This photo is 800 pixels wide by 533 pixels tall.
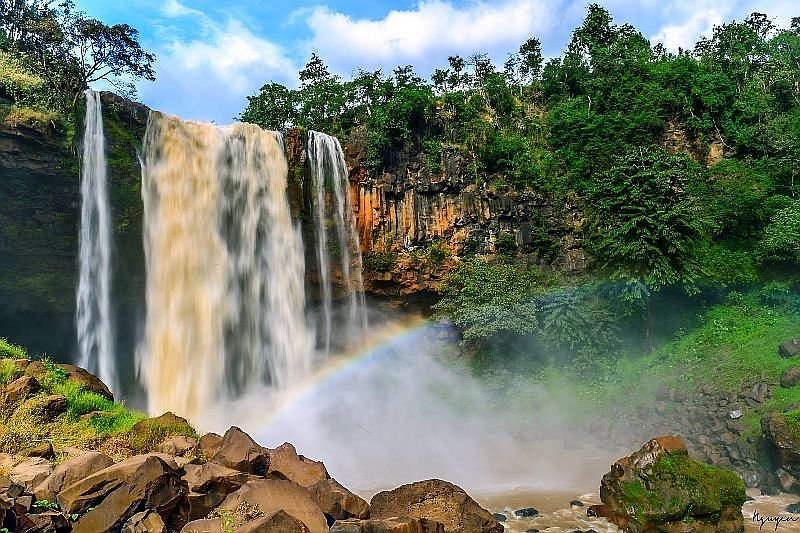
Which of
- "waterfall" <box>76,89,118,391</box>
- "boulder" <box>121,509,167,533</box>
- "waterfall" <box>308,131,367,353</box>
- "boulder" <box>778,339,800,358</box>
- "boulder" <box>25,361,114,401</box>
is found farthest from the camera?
"waterfall" <box>308,131,367,353</box>

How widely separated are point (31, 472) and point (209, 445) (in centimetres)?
288

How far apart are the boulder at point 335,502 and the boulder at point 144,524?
8.83 ft

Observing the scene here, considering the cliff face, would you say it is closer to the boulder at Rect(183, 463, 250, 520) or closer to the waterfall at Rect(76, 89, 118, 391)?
the waterfall at Rect(76, 89, 118, 391)

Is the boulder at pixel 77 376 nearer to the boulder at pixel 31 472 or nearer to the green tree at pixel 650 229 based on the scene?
the boulder at pixel 31 472

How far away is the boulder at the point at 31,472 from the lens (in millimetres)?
7398

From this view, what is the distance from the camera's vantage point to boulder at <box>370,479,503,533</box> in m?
8.73

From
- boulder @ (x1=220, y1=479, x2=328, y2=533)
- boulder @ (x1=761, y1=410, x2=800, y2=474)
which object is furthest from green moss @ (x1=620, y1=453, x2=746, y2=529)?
boulder @ (x1=220, y1=479, x2=328, y2=533)

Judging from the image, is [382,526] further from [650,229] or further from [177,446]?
[650,229]

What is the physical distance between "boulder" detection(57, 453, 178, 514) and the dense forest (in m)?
17.8

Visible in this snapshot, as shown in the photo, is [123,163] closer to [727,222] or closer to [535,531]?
[535,531]

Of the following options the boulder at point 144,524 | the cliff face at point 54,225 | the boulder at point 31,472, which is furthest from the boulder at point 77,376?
the cliff face at point 54,225

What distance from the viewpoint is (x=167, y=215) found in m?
20.6

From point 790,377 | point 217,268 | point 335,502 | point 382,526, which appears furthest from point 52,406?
point 790,377

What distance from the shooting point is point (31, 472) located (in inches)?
312
